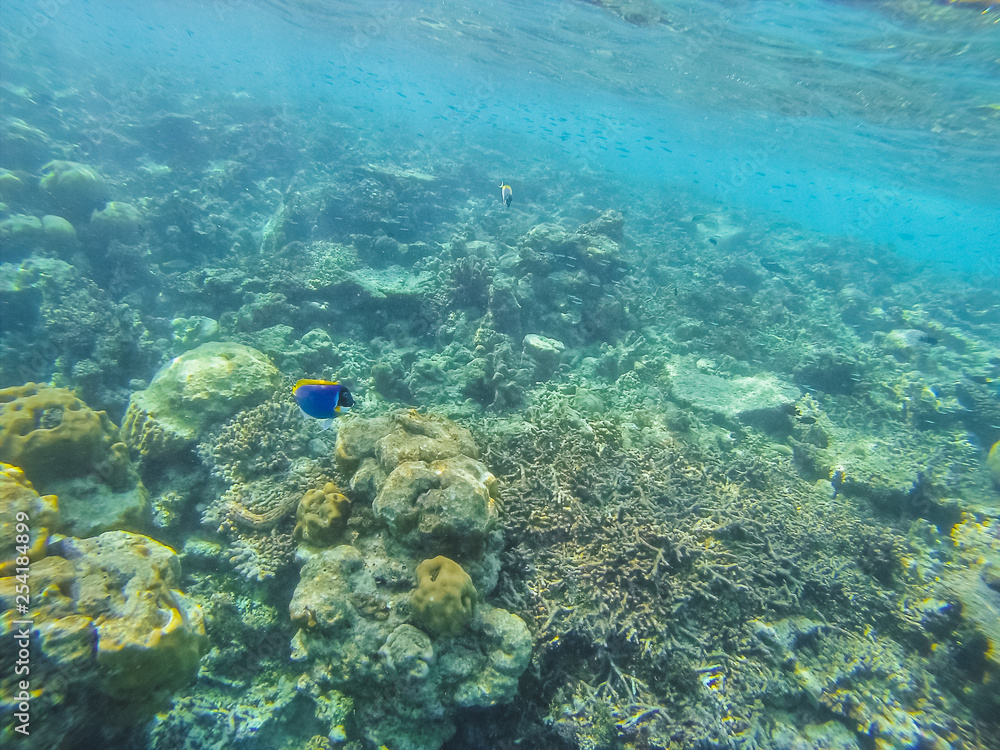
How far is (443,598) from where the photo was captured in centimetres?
296

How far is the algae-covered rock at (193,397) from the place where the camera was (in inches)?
207

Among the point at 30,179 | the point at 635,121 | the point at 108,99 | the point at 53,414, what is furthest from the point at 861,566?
the point at 635,121

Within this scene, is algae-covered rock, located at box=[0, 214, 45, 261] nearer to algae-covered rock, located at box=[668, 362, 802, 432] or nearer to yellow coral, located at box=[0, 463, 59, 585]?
yellow coral, located at box=[0, 463, 59, 585]

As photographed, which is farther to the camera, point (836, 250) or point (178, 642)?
point (836, 250)

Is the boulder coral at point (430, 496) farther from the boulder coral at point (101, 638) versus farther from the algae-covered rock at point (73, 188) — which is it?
the algae-covered rock at point (73, 188)

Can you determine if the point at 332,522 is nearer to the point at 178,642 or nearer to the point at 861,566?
the point at 178,642

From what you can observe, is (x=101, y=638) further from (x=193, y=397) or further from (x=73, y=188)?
(x=73, y=188)

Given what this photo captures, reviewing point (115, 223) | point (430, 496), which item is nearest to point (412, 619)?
point (430, 496)

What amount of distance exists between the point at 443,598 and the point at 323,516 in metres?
1.55

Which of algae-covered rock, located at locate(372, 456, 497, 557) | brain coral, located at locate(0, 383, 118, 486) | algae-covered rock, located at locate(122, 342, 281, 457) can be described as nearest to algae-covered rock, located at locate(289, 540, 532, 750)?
algae-covered rock, located at locate(372, 456, 497, 557)

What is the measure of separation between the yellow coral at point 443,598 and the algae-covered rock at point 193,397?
4.22 m

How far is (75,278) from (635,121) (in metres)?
57.4

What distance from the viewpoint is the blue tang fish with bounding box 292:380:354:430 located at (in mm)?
3094

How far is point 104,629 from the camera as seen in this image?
255 centimetres
